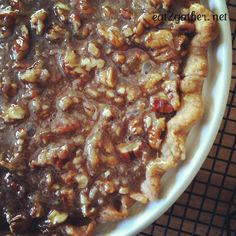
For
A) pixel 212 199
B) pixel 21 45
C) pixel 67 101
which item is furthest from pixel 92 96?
pixel 212 199

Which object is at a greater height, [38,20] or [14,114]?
[38,20]

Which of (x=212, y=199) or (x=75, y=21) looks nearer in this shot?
(x=75, y=21)

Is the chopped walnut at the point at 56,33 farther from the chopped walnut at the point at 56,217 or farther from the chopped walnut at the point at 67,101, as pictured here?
the chopped walnut at the point at 56,217

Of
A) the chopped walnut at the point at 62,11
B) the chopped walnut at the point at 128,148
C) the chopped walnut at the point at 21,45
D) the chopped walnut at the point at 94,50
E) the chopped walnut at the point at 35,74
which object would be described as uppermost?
the chopped walnut at the point at 62,11

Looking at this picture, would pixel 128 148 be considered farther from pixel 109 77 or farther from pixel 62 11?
pixel 62 11

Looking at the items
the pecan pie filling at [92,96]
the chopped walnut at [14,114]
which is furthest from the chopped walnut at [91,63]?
the chopped walnut at [14,114]

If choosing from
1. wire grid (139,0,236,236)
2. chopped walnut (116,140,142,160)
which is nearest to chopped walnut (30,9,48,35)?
chopped walnut (116,140,142,160)
